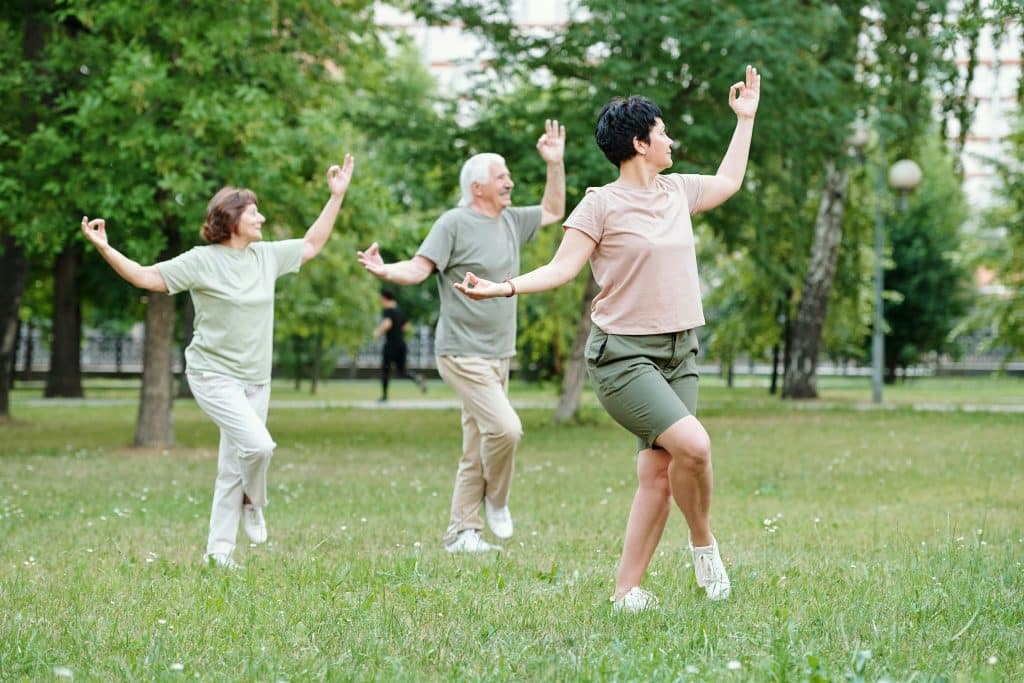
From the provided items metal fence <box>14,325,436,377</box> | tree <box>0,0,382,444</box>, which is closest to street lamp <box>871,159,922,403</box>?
tree <box>0,0,382,444</box>

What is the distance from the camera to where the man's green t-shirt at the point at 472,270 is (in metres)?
7.63

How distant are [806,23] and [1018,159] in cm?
1444

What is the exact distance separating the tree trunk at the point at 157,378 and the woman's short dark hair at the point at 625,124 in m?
11.0

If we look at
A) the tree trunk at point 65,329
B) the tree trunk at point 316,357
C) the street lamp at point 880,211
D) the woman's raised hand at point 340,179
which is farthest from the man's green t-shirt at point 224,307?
the tree trunk at point 316,357

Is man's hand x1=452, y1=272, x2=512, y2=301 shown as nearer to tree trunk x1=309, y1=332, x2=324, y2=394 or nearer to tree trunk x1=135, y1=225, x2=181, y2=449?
tree trunk x1=135, y1=225, x2=181, y2=449

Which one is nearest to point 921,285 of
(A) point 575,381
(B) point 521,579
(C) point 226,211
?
(A) point 575,381

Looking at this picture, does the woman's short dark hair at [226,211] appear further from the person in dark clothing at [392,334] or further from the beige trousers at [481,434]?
the person in dark clothing at [392,334]

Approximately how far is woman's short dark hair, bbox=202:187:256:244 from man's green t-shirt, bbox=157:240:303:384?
95 millimetres

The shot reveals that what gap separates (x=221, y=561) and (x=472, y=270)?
2.14 meters

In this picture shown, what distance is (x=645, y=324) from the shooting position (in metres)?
5.49

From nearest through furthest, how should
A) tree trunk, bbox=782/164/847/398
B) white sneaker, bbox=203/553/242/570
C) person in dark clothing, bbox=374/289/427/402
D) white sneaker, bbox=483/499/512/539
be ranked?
white sneaker, bbox=203/553/242/570, white sneaker, bbox=483/499/512/539, tree trunk, bbox=782/164/847/398, person in dark clothing, bbox=374/289/427/402

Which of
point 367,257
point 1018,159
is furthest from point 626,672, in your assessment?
point 1018,159

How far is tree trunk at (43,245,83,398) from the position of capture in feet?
83.1

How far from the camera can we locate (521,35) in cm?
1752
